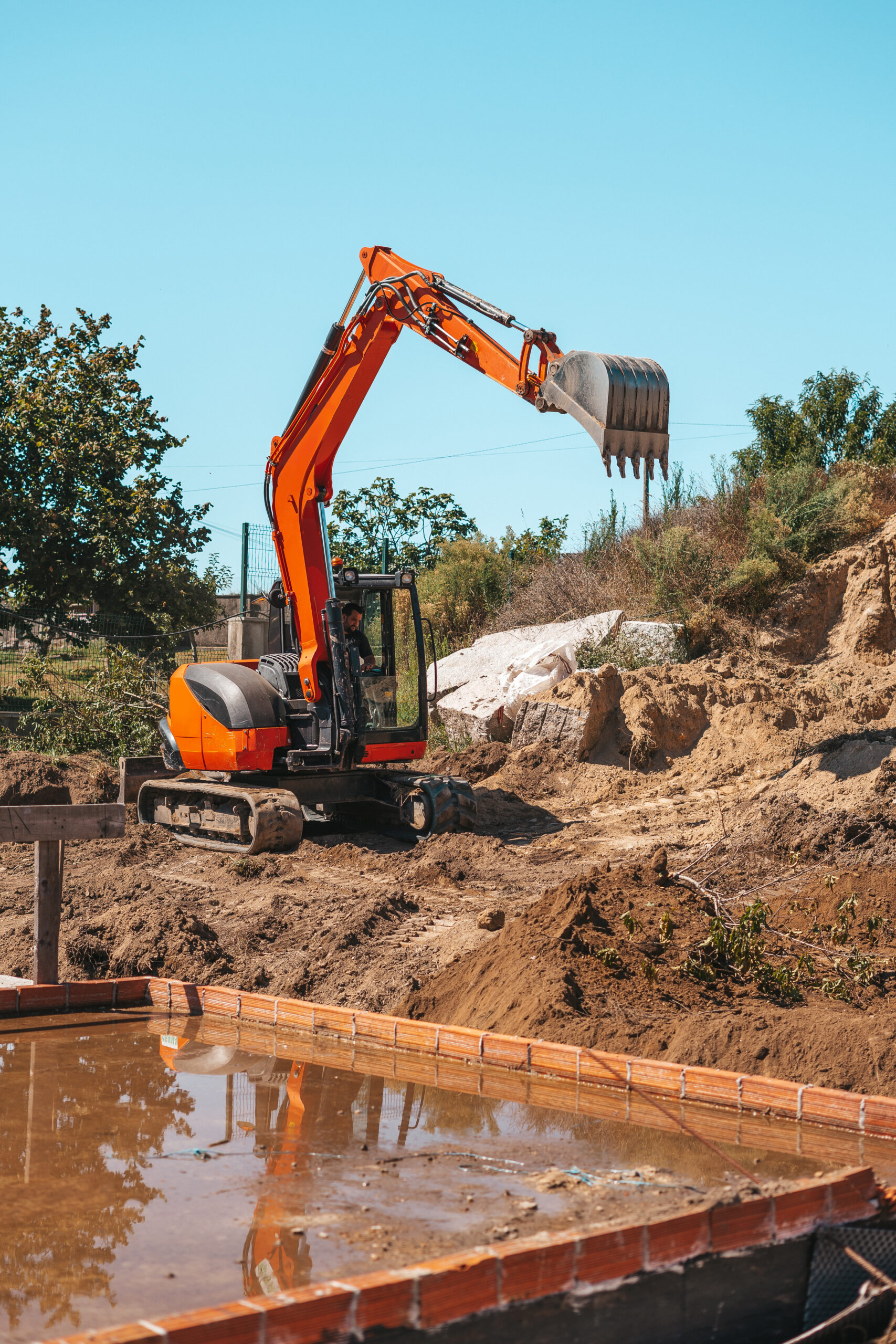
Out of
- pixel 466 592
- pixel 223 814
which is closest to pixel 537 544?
pixel 466 592

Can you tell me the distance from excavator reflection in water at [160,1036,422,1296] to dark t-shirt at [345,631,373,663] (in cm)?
549

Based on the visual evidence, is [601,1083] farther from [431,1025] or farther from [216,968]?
[216,968]

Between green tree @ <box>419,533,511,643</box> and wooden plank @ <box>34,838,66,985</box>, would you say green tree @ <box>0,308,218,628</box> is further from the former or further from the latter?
wooden plank @ <box>34,838,66,985</box>

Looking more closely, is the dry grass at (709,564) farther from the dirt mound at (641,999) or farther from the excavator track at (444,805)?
the dirt mound at (641,999)

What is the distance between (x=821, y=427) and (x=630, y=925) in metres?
17.0

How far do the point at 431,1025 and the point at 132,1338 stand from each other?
3.62m

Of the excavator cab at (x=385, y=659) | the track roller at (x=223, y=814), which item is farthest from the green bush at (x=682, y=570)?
the track roller at (x=223, y=814)

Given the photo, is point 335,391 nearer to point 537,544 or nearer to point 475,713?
point 475,713

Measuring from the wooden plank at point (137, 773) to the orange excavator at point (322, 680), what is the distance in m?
1.11

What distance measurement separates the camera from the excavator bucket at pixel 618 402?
8711 mm

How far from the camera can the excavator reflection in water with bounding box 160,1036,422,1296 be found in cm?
356

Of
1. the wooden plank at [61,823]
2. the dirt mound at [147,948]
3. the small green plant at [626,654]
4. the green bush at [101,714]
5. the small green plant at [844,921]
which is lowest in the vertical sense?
the dirt mound at [147,948]

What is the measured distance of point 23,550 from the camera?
66.6ft

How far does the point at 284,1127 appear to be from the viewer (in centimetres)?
494
